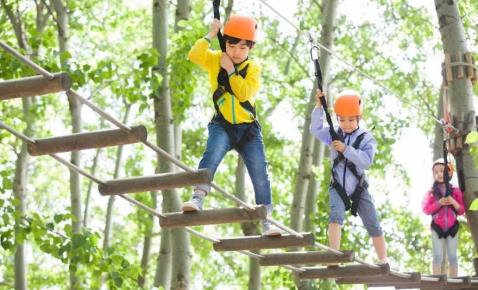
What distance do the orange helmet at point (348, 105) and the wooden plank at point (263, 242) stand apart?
3.96 ft

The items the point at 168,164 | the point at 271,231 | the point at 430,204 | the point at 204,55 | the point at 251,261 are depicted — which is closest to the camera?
the point at 204,55

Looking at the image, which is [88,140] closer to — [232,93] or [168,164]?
[232,93]

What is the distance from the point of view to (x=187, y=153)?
22.2 m

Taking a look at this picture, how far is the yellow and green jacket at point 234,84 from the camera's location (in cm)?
741

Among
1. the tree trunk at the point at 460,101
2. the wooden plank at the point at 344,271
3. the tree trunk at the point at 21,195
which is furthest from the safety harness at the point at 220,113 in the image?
the tree trunk at the point at 21,195

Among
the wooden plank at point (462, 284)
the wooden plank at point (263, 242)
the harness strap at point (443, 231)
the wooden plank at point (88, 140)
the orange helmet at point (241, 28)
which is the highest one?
the orange helmet at point (241, 28)

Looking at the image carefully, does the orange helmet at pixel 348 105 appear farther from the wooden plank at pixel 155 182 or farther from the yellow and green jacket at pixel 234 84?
the wooden plank at pixel 155 182

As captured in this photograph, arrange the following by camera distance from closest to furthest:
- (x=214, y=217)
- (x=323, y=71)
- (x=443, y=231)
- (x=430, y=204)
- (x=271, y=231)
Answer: (x=214, y=217) < (x=271, y=231) < (x=430, y=204) < (x=443, y=231) < (x=323, y=71)

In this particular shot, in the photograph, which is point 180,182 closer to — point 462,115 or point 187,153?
point 462,115

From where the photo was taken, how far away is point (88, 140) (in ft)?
20.7

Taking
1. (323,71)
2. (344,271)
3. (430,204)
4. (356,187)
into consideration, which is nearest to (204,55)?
(356,187)

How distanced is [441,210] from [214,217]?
3.69 meters

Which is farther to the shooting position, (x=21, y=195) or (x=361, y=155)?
(x=21, y=195)

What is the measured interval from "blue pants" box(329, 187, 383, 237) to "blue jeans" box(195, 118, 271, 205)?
0.82m
